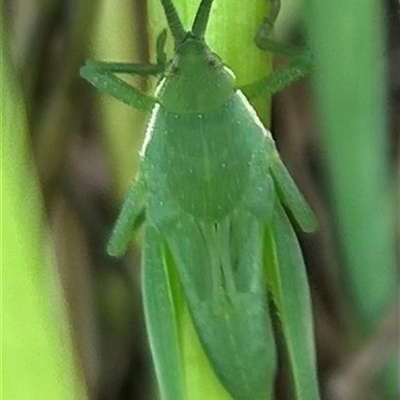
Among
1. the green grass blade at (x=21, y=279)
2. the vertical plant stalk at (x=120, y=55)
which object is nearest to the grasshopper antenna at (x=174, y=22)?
the green grass blade at (x=21, y=279)

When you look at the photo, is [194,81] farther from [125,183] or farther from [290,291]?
[125,183]

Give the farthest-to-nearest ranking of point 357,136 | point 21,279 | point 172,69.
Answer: point 357,136 → point 172,69 → point 21,279

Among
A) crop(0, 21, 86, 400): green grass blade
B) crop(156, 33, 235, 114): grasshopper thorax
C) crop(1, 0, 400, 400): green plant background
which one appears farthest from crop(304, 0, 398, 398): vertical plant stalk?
crop(0, 21, 86, 400): green grass blade

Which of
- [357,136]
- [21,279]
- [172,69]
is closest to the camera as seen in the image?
[21,279]

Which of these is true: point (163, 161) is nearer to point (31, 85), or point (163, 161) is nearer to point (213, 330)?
point (213, 330)

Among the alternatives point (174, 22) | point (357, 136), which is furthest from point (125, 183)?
point (174, 22)

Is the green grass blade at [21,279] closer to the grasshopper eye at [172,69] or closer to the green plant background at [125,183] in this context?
the green plant background at [125,183]

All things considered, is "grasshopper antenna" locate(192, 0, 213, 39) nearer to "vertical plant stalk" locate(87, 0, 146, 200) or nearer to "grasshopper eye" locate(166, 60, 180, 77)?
"grasshopper eye" locate(166, 60, 180, 77)
